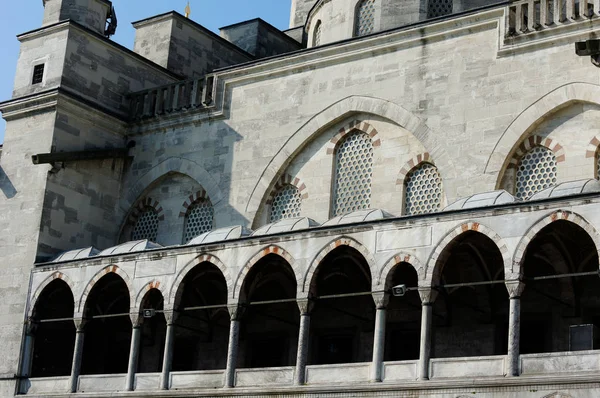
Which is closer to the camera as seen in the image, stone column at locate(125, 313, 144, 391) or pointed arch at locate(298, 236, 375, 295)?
pointed arch at locate(298, 236, 375, 295)

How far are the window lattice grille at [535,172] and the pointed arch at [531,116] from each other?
0.34 meters

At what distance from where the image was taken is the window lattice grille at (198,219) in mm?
27922

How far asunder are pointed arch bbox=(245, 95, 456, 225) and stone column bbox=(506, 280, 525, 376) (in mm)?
4534

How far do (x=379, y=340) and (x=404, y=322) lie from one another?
2928mm

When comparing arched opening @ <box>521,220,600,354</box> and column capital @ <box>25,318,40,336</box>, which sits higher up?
arched opening @ <box>521,220,600,354</box>

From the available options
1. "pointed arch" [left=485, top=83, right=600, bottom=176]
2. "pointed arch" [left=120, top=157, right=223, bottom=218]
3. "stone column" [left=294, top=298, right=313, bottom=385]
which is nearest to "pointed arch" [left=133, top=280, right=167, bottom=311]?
"pointed arch" [left=120, top=157, right=223, bottom=218]

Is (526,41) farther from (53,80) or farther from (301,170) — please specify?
(53,80)

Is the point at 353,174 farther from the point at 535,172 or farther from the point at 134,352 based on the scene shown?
the point at 134,352

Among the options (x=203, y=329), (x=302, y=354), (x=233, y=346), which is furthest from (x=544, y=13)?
(x=203, y=329)

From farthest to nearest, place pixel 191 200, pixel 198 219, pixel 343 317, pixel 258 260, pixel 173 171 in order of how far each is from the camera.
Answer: pixel 173 171
pixel 191 200
pixel 198 219
pixel 343 317
pixel 258 260

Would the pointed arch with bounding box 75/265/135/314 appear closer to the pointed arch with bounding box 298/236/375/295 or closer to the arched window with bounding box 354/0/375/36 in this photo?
the pointed arch with bounding box 298/236/375/295

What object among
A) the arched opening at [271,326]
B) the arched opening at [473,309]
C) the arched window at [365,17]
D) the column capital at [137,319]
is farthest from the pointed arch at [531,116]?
the column capital at [137,319]

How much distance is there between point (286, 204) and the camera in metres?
26.7

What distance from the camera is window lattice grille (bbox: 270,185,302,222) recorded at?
2650cm
